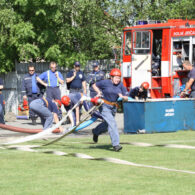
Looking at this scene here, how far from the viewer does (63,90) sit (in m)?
26.4

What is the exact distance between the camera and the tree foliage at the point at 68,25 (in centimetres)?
2394

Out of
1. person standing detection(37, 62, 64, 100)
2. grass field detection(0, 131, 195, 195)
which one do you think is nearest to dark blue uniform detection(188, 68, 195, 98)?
grass field detection(0, 131, 195, 195)

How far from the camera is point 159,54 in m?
22.9

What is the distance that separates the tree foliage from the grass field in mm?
12111

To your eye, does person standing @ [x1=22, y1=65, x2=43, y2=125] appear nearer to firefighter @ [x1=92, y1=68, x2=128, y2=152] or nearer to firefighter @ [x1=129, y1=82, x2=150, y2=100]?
firefighter @ [x1=129, y1=82, x2=150, y2=100]

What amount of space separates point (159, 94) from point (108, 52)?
687 centimetres

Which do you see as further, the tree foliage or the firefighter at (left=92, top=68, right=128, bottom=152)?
the tree foliage

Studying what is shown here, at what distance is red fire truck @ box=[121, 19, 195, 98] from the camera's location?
21.5 meters

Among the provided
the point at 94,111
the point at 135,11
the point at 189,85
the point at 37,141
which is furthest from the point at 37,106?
the point at 135,11

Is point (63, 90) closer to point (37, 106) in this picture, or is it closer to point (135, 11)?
point (135, 11)

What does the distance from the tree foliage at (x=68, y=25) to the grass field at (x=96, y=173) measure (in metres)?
12.1

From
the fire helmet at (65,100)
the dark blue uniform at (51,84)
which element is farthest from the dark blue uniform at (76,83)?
the fire helmet at (65,100)

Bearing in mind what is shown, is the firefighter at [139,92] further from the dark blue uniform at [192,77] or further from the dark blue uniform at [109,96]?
the dark blue uniform at [109,96]

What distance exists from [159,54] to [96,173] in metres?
14.5
